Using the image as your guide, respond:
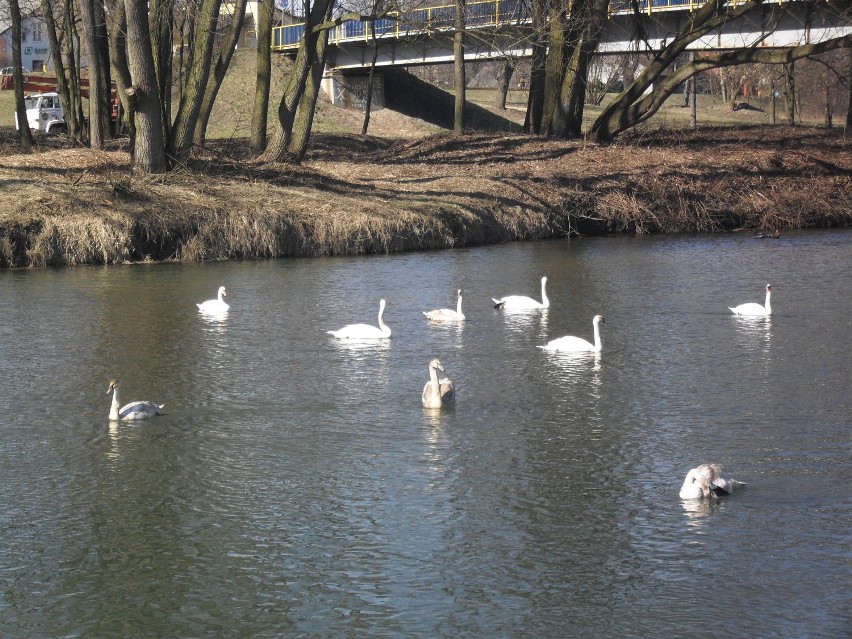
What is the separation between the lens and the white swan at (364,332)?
14.7m

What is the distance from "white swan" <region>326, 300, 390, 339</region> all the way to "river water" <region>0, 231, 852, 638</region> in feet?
1.13

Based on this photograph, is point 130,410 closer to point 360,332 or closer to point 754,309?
point 360,332

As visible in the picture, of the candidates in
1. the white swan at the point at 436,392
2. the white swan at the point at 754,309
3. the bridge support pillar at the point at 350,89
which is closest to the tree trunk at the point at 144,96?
the white swan at the point at 754,309

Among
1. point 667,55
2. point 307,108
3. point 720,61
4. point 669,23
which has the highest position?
point 669,23

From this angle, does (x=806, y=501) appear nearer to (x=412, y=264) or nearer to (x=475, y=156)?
(x=412, y=264)

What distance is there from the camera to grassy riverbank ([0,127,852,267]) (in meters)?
22.0

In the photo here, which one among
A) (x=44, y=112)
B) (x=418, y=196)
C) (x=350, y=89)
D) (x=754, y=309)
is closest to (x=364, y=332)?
(x=754, y=309)

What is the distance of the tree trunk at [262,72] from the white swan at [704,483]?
22.0 meters

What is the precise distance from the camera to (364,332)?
1475 centimetres

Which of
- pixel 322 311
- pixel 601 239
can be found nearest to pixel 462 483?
pixel 322 311

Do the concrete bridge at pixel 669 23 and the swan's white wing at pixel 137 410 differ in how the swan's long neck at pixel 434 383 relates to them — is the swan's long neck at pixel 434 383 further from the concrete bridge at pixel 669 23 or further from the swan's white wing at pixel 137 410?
the concrete bridge at pixel 669 23

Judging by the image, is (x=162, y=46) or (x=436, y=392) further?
(x=162, y=46)

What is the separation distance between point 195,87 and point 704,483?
19.8 m

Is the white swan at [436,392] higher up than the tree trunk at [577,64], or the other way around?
the tree trunk at [577,64]
